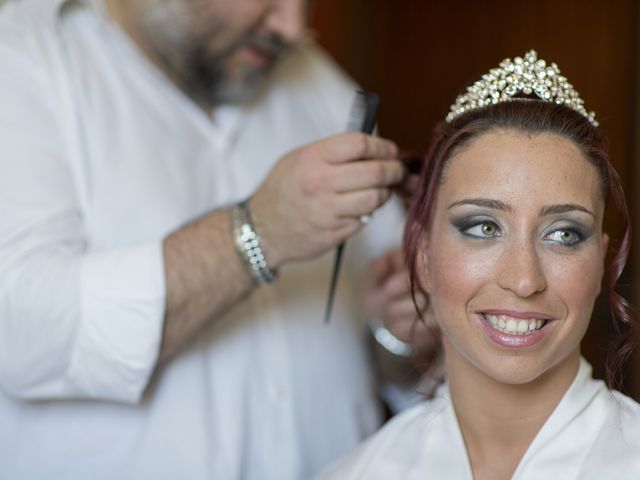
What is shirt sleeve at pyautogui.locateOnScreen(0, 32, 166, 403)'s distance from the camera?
1413mm

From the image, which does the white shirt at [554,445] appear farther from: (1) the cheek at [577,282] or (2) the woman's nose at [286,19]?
(2) the woman's nose at [286,19]

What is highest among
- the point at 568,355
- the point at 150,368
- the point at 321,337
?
the point at 568,355

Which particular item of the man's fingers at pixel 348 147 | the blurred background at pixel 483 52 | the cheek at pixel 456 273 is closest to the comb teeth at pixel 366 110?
the man's fingers at pixel 348 147

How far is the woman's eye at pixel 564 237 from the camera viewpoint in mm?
1154

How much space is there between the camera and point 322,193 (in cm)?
141

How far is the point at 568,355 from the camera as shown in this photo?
1210 mm

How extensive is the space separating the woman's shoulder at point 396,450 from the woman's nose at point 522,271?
0.89 ft

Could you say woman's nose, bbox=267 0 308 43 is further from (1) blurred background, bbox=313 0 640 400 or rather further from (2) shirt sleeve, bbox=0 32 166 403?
(1) blurred background, bbox=313 0 640 400

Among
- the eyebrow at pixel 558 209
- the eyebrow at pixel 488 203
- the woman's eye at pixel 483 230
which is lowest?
the woman's eye at pixel 483 230

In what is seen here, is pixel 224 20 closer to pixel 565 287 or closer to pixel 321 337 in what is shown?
pixel 321 337

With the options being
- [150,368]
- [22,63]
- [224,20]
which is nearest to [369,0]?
[224,20]

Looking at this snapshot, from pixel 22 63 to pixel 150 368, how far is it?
0.55 metres

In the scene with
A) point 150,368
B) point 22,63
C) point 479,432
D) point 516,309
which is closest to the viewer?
point 516,309

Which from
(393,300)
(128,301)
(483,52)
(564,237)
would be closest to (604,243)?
(564,237)
